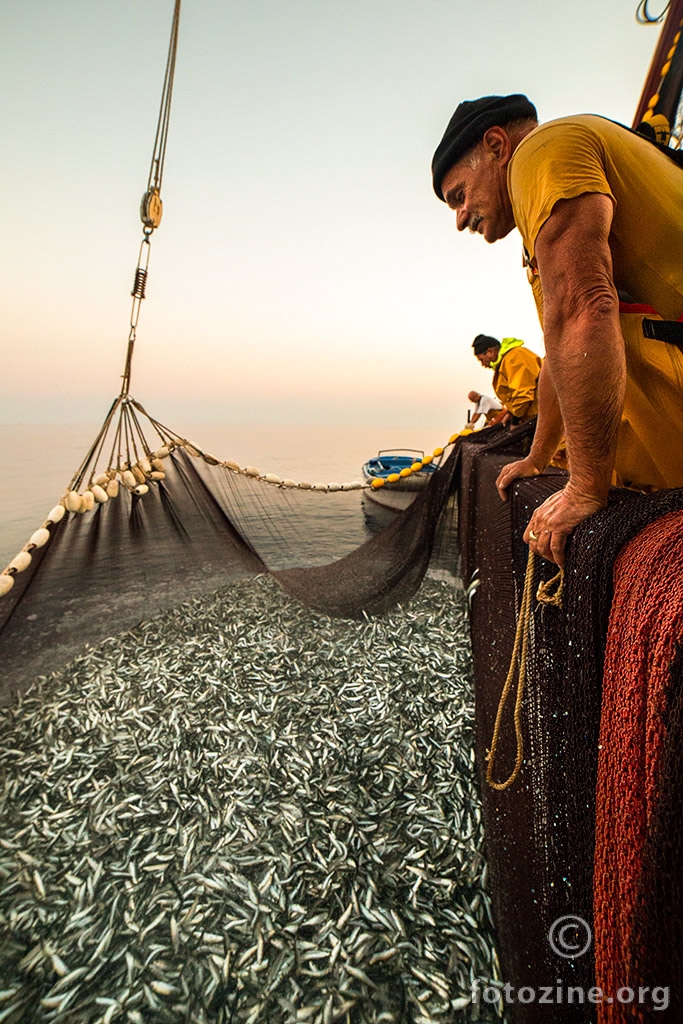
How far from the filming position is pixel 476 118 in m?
1.63

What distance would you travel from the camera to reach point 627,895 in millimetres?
684

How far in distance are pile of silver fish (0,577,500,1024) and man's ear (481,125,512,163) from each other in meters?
3.96

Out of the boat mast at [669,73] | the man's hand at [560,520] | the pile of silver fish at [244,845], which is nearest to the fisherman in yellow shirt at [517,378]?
the boat mast at [669,73]

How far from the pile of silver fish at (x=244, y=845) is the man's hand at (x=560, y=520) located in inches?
106

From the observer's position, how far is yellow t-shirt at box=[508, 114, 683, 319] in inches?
49.3

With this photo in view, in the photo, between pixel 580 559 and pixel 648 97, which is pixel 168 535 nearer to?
pixel 580 559

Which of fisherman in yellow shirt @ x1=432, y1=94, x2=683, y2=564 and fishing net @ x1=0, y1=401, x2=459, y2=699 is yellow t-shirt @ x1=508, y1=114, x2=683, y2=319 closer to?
fisherman in yellow shirt @ x1=432, y1=94, x2=683, y2=564

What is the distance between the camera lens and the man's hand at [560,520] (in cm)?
112

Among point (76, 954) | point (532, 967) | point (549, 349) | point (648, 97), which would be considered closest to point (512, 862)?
point (532, 967)

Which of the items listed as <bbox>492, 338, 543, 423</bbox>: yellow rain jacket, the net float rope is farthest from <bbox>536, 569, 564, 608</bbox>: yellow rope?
<bbox>492, 338, 543, 423</bbox>: yellow rain jacket

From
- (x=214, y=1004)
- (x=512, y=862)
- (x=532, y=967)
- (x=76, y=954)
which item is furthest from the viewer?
(x=76, y=954)

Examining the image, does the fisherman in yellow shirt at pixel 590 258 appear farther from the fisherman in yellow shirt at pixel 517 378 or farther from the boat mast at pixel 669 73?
the boat mast at pixel 669 73

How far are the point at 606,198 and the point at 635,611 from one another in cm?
122

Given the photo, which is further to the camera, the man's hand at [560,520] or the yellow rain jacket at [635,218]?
the yellow rain jacket at [635,218]
